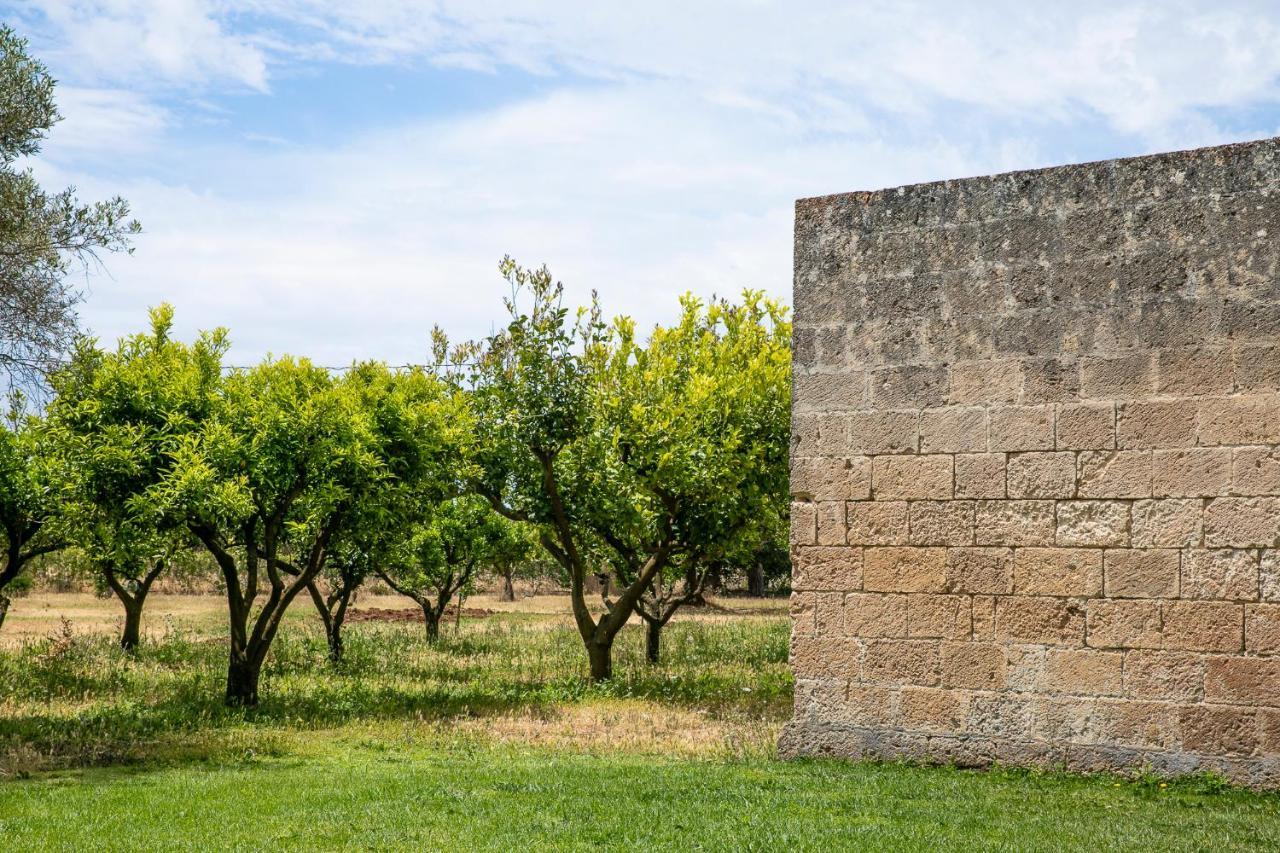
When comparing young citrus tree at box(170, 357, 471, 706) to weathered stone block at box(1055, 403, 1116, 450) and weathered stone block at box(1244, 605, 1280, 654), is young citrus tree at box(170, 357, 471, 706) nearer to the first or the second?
weathered stone block at box(1055, 403, 1116, 450)

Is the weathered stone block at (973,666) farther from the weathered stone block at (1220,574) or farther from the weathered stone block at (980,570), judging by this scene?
the weathered stone block at (1220,574)

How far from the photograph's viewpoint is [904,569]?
833 centimetres

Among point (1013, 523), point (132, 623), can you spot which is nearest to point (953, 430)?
point (1013, 523)

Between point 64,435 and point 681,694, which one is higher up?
point 64,435

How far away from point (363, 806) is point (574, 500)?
9.40 meters

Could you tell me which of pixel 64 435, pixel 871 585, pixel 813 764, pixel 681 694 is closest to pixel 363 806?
pixel 813 764

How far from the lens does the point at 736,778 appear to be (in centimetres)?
797

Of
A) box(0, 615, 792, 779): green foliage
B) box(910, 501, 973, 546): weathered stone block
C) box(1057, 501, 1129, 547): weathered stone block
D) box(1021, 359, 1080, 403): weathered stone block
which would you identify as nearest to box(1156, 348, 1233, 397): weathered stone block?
box(1021, 359, 1080, 403): weathered stone block

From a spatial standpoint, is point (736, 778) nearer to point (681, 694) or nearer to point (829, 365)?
point (829, 365)

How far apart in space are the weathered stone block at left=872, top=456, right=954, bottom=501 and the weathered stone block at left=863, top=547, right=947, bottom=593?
378mm

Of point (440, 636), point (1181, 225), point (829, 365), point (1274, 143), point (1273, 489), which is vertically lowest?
point (440, 636)

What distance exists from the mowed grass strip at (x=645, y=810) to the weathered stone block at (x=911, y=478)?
6.16 feet

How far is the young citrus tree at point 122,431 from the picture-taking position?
12.1m

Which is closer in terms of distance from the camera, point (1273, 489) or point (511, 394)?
point (1273, 489)
